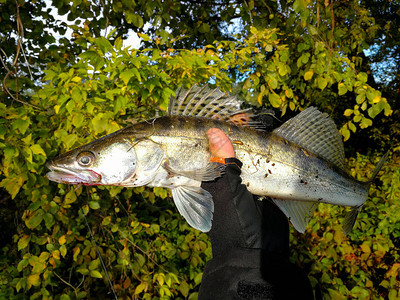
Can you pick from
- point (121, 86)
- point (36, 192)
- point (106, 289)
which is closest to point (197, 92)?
point (121, 86)

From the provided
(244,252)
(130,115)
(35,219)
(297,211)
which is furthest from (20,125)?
(297,211)

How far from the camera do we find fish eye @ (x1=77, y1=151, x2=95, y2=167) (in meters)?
1.63

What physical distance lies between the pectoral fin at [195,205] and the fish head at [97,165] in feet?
1.02

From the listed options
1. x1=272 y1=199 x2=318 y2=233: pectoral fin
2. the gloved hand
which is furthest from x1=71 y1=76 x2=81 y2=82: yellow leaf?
x1=272 y1=199 x2=318 y2=233: pectoral fin

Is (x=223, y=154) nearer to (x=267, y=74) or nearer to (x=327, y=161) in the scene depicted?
(x=327, y=161)

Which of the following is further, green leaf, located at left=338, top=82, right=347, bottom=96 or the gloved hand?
green leaf, located at left=338, top=82, right=347, bottom=96

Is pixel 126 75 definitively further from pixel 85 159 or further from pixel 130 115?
pixel 130 115

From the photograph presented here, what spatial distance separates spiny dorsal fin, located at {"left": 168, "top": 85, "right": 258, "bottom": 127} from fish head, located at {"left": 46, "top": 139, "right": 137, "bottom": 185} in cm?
42

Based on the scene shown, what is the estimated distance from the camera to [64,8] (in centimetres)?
361

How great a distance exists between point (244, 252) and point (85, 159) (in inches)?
40.2

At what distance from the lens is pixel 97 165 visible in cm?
165

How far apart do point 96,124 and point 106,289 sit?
3.30m

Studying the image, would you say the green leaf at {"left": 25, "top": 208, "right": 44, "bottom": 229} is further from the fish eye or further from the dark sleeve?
the dark sleeve

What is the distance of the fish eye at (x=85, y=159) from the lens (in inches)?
64.3
